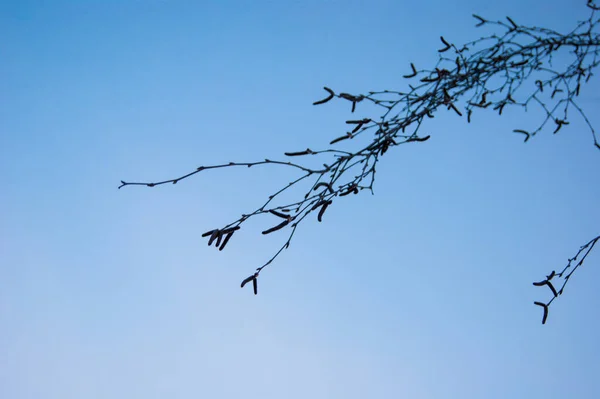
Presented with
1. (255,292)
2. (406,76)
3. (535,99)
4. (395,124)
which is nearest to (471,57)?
(406,76)

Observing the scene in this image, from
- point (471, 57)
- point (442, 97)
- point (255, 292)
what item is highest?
point (471, 57)

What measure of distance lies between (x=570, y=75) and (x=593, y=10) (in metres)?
0.17

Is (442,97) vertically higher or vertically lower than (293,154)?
higher

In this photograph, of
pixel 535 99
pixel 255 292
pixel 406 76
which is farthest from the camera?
pixel 535 99

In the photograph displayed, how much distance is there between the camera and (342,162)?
0.91m

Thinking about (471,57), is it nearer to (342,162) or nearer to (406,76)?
(406,76)

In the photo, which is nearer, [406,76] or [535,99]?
[406,76]

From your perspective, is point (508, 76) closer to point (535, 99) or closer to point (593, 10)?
point (535, 99)

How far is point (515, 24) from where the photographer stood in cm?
118

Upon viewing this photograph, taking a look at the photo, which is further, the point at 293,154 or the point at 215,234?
the point at 293,154

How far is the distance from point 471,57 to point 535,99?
39cm

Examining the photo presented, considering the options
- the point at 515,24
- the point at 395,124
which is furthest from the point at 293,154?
the point at 515,24

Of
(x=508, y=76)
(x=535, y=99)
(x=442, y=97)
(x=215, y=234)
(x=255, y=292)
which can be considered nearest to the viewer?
(x=215, y=234)

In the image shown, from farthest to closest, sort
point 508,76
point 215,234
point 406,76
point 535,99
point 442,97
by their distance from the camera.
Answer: point 535,99, point 508,76, point 406,76, point 442,97, point 215,234
